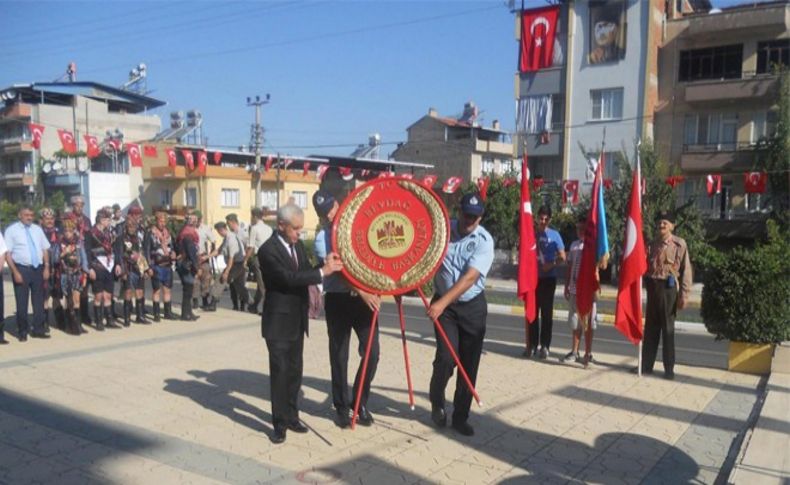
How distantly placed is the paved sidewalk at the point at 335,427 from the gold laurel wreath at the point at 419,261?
4.31ft

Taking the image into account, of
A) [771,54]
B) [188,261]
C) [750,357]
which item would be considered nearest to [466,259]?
[750,357]

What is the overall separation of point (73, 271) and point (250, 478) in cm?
633

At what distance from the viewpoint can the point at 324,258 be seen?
5363 millimetres

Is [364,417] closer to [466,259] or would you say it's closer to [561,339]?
[466,259]

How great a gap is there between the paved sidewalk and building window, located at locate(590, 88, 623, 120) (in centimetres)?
2868

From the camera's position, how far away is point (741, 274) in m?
7.46

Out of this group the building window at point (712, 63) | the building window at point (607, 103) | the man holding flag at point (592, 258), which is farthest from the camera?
the building window at point (607, 103)

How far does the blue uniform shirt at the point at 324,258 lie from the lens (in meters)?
5.34

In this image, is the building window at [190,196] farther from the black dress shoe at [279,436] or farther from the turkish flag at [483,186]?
the black dress shoe at [279,436]

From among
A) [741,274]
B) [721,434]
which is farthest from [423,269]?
[741,274]

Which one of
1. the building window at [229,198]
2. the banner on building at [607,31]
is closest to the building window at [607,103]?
the banner on building at [607,31]

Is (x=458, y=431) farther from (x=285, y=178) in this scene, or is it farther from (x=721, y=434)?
(x=285, y=178)

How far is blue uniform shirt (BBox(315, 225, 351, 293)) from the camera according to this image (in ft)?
17.5

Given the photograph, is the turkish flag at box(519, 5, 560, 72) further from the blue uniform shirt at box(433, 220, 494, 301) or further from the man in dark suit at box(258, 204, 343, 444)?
the man in dark suit at box(258, 204, 343, 444)
